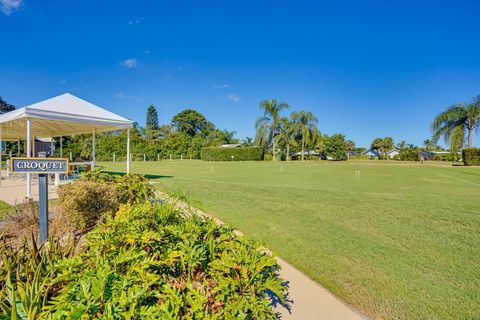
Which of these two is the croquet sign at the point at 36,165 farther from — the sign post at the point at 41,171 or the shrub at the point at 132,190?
the shrub at the point at 132,190

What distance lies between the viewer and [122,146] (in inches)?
1550

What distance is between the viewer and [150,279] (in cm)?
155

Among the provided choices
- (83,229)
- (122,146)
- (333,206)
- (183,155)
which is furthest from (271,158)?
(83,229)

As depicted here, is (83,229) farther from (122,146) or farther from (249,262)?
(122,146)

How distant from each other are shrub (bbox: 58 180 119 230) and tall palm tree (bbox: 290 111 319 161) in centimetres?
4871

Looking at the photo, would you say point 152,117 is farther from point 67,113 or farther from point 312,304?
point 312,304

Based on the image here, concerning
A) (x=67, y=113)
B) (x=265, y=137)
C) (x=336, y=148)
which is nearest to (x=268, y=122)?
(x=265, y=137)

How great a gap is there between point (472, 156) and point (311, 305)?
112 ft

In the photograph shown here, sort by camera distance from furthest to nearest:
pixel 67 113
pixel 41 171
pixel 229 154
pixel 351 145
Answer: pixel 351 145, pixel 229 154, pixel 67 113, pixel 41 171

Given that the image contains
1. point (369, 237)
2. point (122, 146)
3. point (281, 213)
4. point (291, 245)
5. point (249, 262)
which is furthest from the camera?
point (122, 146)

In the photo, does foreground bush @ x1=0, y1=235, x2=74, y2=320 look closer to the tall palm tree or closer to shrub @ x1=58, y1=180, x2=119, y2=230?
shrub @ x1=58, y1=180, x2=119, y2=230

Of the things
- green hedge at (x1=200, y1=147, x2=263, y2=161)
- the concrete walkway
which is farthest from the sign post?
green hedge at (x1=200, y1=147, x2=263, y2=161)

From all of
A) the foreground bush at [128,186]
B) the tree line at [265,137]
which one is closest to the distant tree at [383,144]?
the tree line at [265,137]

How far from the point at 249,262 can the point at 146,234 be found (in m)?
0.82
